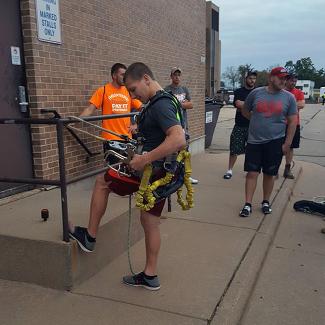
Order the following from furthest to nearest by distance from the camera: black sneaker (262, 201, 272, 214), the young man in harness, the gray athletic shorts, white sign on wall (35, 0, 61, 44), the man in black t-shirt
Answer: the gray athletic shorts, the man in black t-shirt, black sneaker (262, 201, 272, 214), white sign on wall (35, 0, 61, 44), the young man in harness

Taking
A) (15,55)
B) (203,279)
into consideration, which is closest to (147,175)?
(203,279)

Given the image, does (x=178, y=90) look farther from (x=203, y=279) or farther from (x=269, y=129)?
(x=203, y=279)

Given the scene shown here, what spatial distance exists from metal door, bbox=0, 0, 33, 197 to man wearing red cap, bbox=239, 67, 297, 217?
2.65 meters

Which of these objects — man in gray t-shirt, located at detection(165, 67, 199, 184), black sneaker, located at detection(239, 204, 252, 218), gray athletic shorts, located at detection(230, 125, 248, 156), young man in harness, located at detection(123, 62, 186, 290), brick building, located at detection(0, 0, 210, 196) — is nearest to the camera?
young man in harness, located at detection(123, 62, 186, 290)

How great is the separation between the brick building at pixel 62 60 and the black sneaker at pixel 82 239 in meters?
1.63

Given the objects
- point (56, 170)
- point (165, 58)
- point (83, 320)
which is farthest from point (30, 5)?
point (165, 58)

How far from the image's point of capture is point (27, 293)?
3.26 m

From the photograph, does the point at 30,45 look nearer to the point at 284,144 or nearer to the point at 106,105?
the point at 106,105

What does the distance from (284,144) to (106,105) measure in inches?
86.7

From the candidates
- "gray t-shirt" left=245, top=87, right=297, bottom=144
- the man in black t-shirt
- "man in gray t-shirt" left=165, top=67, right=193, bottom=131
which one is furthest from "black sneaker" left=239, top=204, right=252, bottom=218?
the man in black t-shirt

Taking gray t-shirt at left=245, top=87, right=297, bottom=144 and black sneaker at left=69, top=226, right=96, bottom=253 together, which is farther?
gray t-shirt at left=245, top=87, right=297, bottom=144

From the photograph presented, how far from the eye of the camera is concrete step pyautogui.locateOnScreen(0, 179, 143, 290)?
3.25 metres

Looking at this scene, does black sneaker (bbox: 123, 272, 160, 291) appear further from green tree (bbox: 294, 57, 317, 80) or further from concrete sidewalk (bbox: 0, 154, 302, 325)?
green tree (bbox: 294, 57, 317, 80)

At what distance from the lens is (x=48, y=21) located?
16.0 feet
